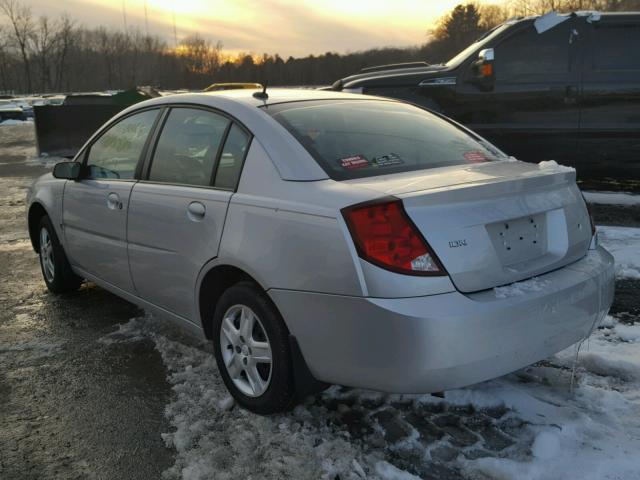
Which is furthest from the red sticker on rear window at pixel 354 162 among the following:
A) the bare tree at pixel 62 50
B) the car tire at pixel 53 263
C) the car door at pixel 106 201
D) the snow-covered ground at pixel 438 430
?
the bare tree at pixel 62 50

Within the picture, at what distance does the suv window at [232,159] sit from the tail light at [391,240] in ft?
2.79

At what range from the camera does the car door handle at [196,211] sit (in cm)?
297

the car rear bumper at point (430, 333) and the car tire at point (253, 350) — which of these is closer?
the car rear bumper at point (430, 333)

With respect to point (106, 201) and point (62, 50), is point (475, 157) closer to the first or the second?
point (106, 201)

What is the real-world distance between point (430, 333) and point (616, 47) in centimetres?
635

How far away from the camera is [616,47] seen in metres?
7.03

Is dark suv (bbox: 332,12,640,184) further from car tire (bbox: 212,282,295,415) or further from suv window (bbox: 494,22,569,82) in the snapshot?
A: car tire (bbox: 212,282,295,415)

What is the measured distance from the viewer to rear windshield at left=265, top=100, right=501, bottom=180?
2791 mm

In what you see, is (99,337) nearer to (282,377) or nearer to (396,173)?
(282,377)

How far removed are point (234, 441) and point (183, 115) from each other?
1880 mm

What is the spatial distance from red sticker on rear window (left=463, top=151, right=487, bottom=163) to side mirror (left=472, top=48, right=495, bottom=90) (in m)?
4.51

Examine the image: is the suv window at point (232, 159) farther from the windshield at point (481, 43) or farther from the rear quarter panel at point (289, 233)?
the windshield at point (481, 43)

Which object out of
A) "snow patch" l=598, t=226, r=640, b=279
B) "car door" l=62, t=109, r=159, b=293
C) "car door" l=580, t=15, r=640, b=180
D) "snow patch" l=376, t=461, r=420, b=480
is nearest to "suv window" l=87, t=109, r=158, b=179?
"car door" l=62, t=109, r=159, b=293

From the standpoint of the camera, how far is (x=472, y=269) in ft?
7.52
